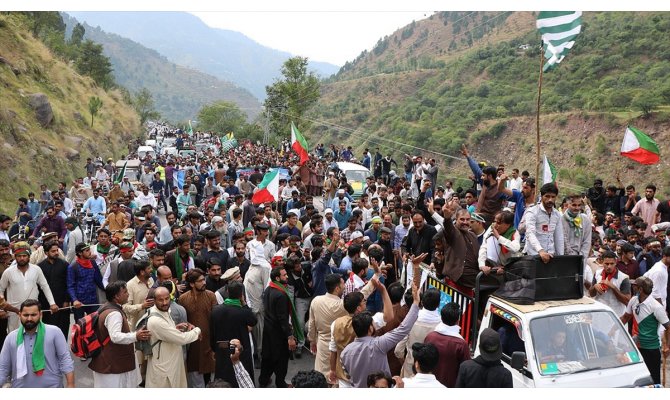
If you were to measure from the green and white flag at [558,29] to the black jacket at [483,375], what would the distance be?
7.85 metres

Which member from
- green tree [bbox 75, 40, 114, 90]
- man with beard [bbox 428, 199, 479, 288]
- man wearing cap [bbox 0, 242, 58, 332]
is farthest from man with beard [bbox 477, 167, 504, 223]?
green tree [bbox 75, 40, 114, 90]

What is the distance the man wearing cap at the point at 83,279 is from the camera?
8078 mm

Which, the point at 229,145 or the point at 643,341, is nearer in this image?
the point at 643,341

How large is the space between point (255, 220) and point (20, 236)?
236 inches

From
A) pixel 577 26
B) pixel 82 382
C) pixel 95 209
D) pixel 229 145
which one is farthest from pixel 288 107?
pixel 82 382

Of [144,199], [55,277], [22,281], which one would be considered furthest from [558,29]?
[144,199]

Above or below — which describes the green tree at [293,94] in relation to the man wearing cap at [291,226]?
above

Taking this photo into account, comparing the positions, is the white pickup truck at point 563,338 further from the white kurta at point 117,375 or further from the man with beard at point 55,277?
the man with beard at point 55,277

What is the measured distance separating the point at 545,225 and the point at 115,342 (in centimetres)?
468

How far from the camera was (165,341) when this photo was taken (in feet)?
19.5

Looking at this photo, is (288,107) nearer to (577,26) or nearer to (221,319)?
(577,26)

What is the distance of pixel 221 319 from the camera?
6383 millimetres

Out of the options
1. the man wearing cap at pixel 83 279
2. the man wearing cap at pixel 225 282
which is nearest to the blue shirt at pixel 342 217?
the man wearing cap at pixel 225 282

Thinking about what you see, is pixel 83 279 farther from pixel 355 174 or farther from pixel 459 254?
pixel 355 174
